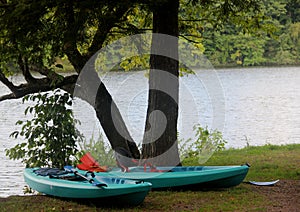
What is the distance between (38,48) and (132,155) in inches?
109

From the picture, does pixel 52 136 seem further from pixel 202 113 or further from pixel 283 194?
pixel 202 113

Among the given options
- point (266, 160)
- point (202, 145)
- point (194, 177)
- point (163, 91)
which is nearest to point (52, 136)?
point (163, 91)

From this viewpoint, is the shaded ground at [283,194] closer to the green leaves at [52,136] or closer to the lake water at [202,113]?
the green leaves at [52,136]

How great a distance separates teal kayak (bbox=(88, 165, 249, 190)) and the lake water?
3575mm

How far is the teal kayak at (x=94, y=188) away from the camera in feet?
24.2

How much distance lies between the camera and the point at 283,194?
8.30 metres

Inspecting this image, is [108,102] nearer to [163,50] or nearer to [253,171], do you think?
[163,50]

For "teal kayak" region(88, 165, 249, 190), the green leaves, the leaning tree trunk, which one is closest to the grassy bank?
"teal kayak" region(88, 165, 249, 190)

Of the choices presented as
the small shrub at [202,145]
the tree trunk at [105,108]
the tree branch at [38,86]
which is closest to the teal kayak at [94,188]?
the tree trunk at [105,108]

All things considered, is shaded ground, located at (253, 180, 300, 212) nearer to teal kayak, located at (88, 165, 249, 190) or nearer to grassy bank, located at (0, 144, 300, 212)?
grassy bank, located at (0, 144, 300, 212)

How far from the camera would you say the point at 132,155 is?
34.3ft

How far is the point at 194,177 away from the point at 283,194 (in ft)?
4.05

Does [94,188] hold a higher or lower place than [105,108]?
lower

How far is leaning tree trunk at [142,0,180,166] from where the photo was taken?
9.42 metres
